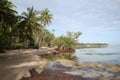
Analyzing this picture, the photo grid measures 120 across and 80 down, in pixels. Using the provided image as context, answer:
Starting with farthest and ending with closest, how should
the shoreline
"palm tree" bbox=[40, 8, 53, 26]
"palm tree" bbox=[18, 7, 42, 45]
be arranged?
"palm tree" bbox=[40, 8, 53, 26] < "palm tree" bbox=[18, 7, 42, 45] < the shoreline

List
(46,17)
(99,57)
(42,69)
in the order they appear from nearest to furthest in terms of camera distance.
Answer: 1. (42,69)
2. (99,57)
3. (46,17)

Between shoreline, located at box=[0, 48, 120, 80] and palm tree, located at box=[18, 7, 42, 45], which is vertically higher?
palm tree, located at box=[18, 7, 42, 45]

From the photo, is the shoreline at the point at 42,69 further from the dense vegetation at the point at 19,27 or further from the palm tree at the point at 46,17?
the palm tree at the point at 46,17

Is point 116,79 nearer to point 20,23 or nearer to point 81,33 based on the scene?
point 20,23

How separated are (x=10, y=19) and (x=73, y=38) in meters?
51.4

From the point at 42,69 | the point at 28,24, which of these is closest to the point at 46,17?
the point at 28,24

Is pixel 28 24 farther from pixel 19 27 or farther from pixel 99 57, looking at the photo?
pixel 99 57

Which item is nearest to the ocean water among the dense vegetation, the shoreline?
the shoreline

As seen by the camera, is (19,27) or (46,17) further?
(46,17)

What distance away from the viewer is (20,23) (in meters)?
51.9

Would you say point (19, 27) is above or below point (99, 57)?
above

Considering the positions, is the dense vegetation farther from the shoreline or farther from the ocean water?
the ocean water

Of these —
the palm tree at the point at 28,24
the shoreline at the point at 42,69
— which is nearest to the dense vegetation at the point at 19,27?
the palm tree at the point at 28,24

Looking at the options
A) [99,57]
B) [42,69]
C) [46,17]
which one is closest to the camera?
[42,69]
